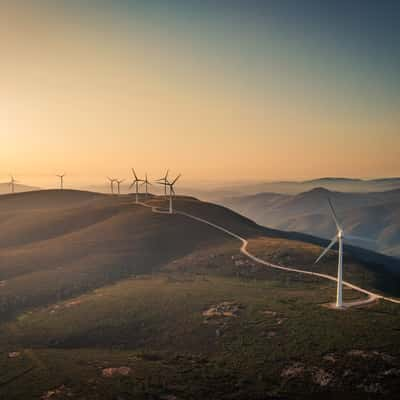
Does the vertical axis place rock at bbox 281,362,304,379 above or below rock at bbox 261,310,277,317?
below

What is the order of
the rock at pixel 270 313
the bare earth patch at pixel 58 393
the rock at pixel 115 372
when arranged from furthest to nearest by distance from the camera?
the rock at pixel 270 313 → the rock at pixel 115 372 → the bare earth patch at pixel 58 393

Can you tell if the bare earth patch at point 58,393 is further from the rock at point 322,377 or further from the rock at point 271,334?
the rock at point 271,334

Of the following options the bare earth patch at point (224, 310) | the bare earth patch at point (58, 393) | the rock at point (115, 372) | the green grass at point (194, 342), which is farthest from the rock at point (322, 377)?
the bare earth patch at point (58, 393)

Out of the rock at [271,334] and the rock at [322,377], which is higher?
the rock at [322,377]

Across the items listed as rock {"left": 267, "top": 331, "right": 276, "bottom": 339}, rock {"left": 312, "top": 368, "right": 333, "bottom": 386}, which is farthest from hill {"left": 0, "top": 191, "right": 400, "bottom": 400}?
rock {"left": 267, "top": 331, "right": 276, "bottom": 339}

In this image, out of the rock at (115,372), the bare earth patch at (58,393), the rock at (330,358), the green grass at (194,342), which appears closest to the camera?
the bare earth patch at (58,393)

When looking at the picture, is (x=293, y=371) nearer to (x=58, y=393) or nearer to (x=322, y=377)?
(x=322, y=377)

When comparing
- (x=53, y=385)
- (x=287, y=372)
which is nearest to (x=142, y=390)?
(x=53, y=385)

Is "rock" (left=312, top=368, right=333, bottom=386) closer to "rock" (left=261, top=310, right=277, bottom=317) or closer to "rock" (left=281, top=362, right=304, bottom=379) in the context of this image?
"rock" (left=281, top=362, right=304, bottom=379)
